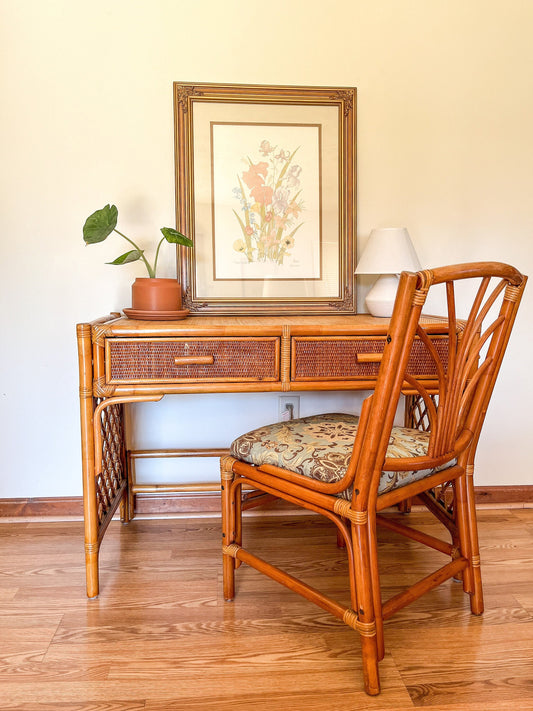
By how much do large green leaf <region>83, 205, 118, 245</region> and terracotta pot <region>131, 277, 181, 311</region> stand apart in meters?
0.19

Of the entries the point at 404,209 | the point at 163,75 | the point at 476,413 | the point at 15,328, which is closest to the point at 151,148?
the point at 163,75

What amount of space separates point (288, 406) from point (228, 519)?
73cm

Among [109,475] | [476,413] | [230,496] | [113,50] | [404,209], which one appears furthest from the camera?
[404,209]

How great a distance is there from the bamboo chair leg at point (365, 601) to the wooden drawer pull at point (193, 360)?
0.64 meters

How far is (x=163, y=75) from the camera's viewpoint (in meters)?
2.05

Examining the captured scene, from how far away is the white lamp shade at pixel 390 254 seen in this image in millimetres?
1888

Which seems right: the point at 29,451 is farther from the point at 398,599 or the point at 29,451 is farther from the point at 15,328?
the point at 398,599

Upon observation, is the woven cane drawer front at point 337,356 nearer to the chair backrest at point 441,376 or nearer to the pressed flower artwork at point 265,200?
the chair backrest at point 441,376

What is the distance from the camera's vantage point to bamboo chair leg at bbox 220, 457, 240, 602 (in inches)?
61.1

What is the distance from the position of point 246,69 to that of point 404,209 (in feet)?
2.55

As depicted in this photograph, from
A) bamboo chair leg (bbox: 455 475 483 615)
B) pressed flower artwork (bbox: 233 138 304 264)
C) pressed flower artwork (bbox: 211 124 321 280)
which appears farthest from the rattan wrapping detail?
bamboo chair leg (bbox: 455 475 483 615)

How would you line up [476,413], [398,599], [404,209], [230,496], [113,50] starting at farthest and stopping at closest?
[404,209] < [113,50] < [230,496] < [476,413] < [398,599]

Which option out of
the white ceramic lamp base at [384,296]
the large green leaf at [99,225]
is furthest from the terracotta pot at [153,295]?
the white ceramic lamp base at [384,296]

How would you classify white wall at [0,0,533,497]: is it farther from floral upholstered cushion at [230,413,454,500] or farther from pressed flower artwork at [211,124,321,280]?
floral upholstered cushion at [230,413,454,500]
